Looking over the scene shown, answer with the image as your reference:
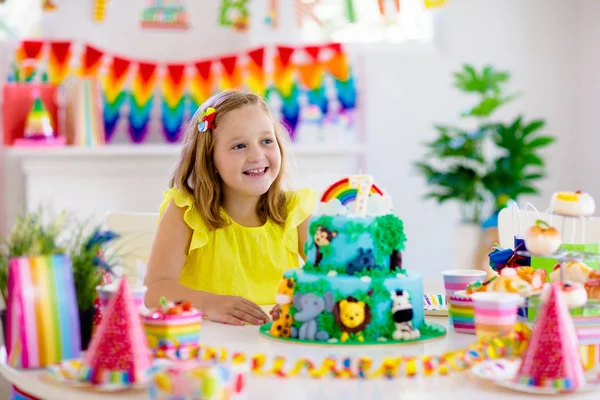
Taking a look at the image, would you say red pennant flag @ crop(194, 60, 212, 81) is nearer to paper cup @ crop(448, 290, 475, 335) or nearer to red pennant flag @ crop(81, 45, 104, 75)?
red pennant flag @ crop(81, 45, 104, 75)

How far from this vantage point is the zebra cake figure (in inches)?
60.8

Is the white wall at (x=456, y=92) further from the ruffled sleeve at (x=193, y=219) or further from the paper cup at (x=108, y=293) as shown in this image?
the paper cup at (x=108, y=293)

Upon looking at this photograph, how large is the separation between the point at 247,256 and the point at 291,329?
700mm

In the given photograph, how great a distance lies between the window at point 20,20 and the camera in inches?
170

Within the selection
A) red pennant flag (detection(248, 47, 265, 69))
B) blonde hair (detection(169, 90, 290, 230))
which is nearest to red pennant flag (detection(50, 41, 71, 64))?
red pennant flag (detection(248, 47, 265, 69))

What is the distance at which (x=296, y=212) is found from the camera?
7.71ft

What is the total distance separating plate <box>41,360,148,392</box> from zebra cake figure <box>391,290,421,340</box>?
50 cm

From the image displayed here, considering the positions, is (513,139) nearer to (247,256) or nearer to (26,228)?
(247,256)

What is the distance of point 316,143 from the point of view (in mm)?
4617

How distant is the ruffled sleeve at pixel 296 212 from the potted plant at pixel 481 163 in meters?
2.24

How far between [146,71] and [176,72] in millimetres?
150

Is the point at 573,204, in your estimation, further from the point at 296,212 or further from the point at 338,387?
the point at 296,212

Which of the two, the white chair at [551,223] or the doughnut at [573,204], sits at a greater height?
the doughnut at [573,204]

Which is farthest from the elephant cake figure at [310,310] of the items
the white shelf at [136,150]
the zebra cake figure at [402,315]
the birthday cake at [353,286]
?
the white shelf at [136,150]
